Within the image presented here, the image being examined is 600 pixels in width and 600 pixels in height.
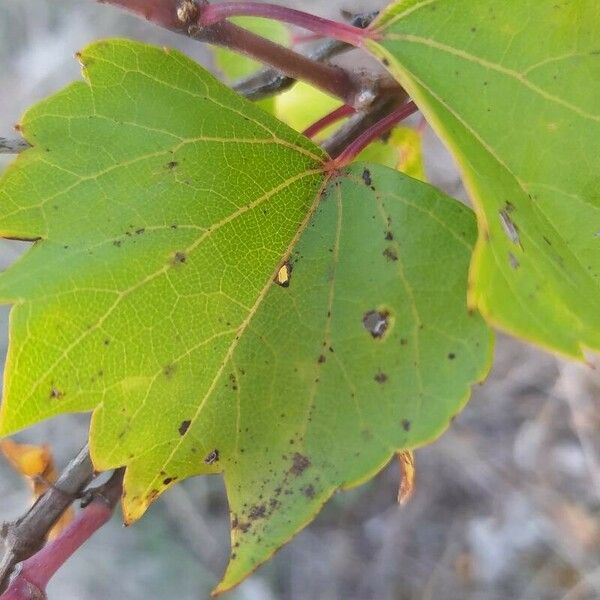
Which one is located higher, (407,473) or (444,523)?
(407,473)

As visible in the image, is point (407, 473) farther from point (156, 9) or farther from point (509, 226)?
point (156, 9)

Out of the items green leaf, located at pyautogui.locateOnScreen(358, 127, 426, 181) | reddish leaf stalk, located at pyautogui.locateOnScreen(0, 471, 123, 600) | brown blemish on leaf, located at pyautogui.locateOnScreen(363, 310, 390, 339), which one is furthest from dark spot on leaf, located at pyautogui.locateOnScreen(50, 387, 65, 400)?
green leaf, located at pyautogui.locateOnScreen(358, 127, 426, 181)

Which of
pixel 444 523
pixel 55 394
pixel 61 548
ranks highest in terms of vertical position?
pixel 55 394

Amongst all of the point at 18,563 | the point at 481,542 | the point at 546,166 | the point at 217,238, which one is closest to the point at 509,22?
the point at 546,166

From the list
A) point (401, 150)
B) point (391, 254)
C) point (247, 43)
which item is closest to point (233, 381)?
point (391, 254)

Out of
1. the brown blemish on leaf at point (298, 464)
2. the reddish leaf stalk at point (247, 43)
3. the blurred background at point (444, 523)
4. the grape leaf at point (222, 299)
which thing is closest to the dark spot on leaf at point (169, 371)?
the grape leaf at point (222, 299)

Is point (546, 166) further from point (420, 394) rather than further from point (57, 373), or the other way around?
point (57, 373)
